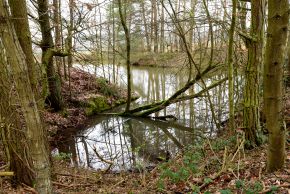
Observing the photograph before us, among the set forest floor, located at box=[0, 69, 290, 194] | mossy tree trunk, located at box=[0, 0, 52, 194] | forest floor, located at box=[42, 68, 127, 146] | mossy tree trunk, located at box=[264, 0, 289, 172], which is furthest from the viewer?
forest floor, located at box=[42, 68, 127, 146]

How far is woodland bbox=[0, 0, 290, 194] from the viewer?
129 inches

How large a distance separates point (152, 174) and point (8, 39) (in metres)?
4.98

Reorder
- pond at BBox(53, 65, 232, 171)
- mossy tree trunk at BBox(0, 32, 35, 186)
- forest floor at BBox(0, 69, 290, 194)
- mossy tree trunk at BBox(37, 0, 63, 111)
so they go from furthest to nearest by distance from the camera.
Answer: mossy tree trunk at BBox(37, 0, 63, 111)
pond at BBox(53, 65, 232, 171)
mossy tree trunk at BBox(0, 32, 35, 186)
forest floor at BBox(0, 69, 290, 194)

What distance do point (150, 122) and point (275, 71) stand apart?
10009 mm

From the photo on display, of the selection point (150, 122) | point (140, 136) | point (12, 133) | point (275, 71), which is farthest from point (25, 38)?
point (150, 122)

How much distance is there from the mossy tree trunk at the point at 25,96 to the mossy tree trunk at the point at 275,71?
2589mm

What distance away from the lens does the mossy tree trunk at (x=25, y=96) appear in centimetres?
259

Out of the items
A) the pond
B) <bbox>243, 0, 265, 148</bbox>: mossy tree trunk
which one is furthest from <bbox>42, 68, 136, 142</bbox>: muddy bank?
<bbox>243, 0, 265, 148</bbox>: mossy tree trunk

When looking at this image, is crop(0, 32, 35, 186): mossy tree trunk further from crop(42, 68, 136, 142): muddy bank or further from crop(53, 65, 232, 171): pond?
crop(42, 68, 136, 142): muddy bank

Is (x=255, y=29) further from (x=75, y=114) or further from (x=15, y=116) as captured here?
(x=75, y=114)

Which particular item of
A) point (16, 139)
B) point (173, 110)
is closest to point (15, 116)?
point (16, 139)

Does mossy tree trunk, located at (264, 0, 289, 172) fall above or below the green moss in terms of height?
above

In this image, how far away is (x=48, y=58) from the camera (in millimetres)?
11203

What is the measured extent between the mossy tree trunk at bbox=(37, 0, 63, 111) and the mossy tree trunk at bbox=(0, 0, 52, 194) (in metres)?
8.08
